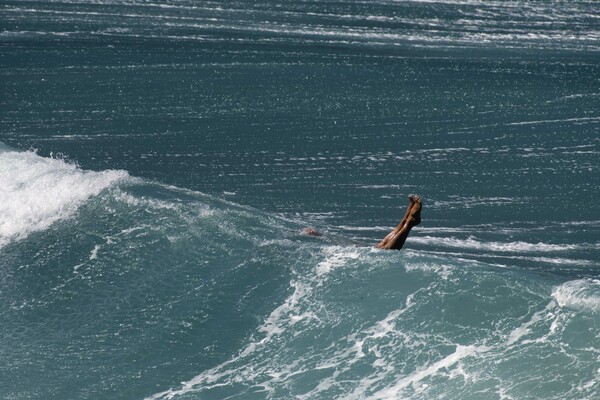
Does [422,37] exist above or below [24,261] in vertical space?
above

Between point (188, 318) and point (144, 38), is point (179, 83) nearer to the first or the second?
point (144, 38)

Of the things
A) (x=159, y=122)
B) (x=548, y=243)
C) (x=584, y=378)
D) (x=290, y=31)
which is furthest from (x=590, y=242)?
(x=290, y=31)

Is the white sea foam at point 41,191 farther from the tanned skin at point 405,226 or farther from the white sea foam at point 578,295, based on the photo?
the white sea foam at point 578,295

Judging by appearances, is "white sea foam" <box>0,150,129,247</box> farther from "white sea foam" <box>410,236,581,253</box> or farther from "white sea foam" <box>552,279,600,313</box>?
"white sea foam" <box>552,279,600,313</box>

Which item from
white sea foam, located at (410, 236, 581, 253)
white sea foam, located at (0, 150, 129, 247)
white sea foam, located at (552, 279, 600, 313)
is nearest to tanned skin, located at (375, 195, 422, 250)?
white sea foam, located at (410, 236, 581, 253)

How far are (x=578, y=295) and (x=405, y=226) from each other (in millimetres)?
2685

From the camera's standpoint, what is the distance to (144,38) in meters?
29.4

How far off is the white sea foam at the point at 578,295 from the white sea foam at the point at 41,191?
25.6ft

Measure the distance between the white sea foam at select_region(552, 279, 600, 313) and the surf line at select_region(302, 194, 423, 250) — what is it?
84.8 inches

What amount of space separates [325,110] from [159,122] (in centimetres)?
336

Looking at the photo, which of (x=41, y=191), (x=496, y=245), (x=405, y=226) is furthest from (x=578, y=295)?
(x=41, y=191)

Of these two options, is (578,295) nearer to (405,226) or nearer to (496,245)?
(405,226)

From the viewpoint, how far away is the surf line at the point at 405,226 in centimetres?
1581

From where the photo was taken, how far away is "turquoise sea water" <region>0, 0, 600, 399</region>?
1406 cm
